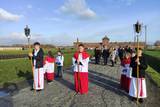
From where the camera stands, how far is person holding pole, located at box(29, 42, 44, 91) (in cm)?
1167

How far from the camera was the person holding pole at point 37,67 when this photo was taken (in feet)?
38.3

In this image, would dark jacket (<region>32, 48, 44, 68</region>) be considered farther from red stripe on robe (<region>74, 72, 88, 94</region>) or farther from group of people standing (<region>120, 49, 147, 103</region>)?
group of people standing (<region>120, 49, 147, 103</region>)

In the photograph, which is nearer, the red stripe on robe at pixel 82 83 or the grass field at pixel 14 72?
the red stripe on robe at pixel 82 83

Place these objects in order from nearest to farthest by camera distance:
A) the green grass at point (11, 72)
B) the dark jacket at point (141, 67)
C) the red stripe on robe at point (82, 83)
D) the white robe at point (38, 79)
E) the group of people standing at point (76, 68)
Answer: the dark jacket at point (141, 67) → the red stripe on robe at point (82, 83) → the group of people standing at point (76, 68) → the white robe at point (38, 79) → the green grass at point (11, 72)

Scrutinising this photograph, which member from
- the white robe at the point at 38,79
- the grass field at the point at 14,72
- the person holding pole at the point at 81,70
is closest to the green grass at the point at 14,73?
the grass field at the point at 14,72

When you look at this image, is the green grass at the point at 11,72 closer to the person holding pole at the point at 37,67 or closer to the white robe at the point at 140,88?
the person holding pole at the point at 37,67

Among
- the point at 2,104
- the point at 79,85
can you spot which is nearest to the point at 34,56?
the point at 79,85

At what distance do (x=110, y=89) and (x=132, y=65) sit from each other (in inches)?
96.8

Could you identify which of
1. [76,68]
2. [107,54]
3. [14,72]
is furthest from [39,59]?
[107,54]

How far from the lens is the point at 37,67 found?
1177 centimetres

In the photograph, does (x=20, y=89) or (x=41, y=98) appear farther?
(x=20, y=89)

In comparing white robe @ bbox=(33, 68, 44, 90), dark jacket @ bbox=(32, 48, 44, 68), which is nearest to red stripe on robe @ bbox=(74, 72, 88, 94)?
white robe @ bbox=(33, 68, 44, 90)

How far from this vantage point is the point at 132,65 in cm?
993

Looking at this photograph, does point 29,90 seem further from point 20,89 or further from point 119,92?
point 119,92
